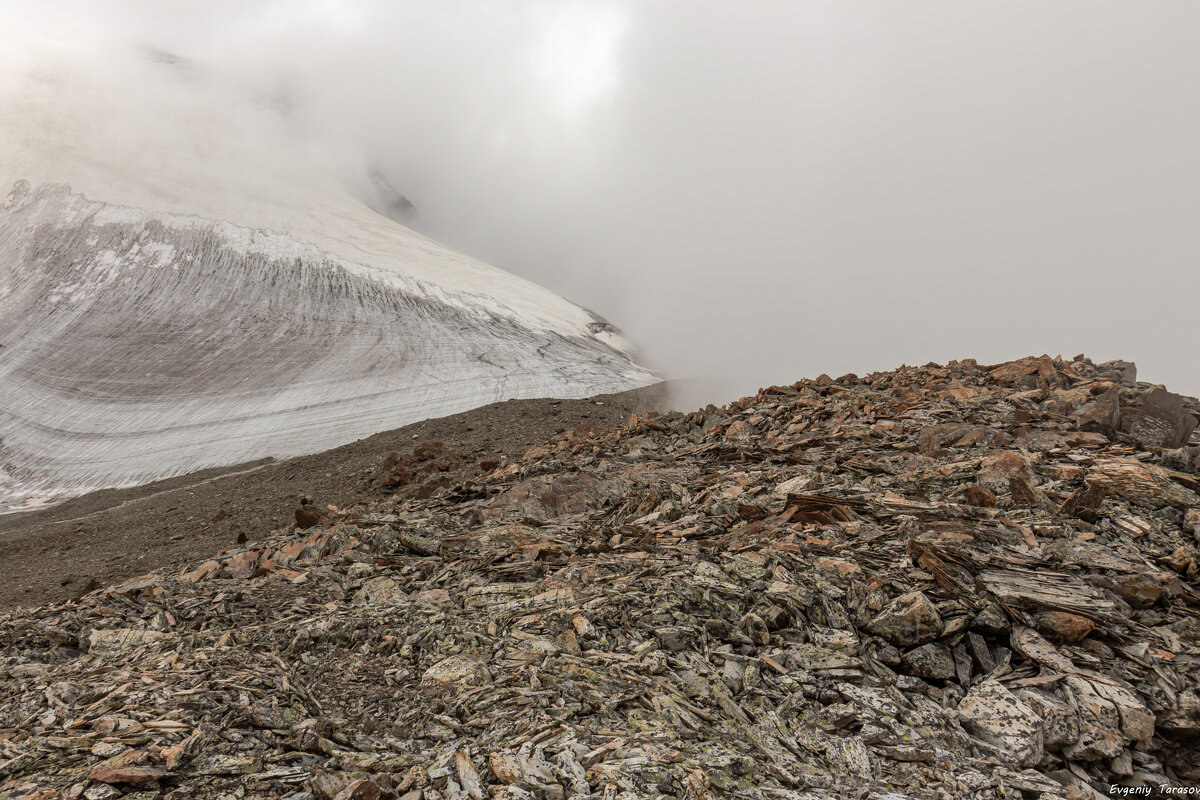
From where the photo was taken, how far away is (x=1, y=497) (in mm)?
22734

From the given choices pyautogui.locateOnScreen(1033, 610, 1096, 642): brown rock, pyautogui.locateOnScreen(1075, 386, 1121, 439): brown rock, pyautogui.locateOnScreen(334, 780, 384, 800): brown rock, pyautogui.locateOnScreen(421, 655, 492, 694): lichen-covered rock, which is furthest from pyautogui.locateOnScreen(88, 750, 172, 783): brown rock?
pyautogui.locateOnScreen(1075, 386, 1121, 439): brown rock

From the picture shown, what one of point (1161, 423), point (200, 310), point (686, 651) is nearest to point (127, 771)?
point (686, 651)

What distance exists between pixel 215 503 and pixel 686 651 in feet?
A: 50.7

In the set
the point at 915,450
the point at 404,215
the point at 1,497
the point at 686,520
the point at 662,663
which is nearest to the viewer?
the point at 662,663

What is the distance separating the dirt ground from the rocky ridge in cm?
539

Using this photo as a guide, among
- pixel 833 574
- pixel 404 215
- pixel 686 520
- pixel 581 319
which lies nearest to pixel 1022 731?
pixel 833 574

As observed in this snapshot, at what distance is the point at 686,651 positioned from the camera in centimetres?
515

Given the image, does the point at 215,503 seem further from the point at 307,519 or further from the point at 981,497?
the point at 981,497

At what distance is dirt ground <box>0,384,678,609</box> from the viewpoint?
12.5 meters

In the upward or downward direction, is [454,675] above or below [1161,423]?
below

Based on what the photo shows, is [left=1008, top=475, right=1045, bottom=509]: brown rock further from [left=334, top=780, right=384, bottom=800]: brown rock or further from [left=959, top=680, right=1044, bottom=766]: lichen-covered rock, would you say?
[left=334, top=780, right=384, bottom=800]: brown rock

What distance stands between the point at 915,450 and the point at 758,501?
308 cm

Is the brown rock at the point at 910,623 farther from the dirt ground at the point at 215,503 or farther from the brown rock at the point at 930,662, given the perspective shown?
the dirt ground at the point at 215,503

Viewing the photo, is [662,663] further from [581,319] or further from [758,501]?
[581,319]
